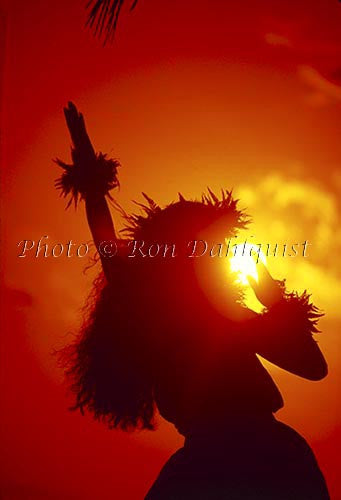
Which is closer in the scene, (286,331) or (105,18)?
(286,331)

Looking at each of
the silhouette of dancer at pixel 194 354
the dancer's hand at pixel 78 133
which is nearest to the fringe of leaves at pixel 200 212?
the silhouette of dancer at pixel 194 354

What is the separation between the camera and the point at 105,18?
1.86m

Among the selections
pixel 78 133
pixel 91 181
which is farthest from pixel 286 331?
pixel 78 133

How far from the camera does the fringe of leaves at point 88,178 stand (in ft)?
5.83

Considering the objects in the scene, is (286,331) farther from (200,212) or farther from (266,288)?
(200,212)

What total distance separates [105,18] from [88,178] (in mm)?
588

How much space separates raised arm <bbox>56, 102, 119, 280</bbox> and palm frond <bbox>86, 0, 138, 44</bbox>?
0.31 meters

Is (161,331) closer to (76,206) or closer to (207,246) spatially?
(207,246)

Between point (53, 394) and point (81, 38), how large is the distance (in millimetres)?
1265

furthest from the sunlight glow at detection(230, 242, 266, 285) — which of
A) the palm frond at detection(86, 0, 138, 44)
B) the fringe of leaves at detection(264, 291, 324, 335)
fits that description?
the palm frond at detection(86, 0, 138, 44)

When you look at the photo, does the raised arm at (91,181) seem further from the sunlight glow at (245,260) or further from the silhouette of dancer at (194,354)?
the sunlight glow at (245,260)

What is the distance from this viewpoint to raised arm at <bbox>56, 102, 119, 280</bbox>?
1776 millimetres

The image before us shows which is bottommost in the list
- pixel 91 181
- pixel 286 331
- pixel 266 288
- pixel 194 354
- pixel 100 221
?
pixel 194 354

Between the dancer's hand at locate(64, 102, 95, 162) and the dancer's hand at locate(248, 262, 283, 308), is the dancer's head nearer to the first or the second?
the dancer's hand at locate(248, 262, 283, 308)
